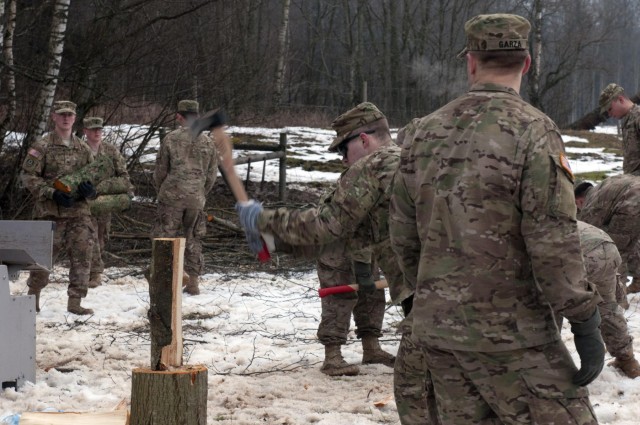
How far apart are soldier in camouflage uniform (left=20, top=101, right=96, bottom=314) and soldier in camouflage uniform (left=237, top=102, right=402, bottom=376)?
3.03 m

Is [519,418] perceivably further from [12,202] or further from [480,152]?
[12,202]

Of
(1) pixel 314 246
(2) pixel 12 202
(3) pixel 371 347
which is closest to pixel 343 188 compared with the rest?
(1) pixel 314 246

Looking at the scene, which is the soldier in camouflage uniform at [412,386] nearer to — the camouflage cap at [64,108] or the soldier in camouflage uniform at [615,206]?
the soldier in camouflage uniform at [615,206]

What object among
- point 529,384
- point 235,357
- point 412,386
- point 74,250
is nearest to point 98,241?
point 74,250

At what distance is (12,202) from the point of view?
1247 centimetres

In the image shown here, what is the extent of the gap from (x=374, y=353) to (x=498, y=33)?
4.01 m

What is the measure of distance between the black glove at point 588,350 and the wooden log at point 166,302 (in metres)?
2.10

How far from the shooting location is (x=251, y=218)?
374 cm

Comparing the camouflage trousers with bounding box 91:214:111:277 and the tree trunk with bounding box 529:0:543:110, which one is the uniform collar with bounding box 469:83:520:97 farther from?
the tree trunk with bounding box 529:0:543:110

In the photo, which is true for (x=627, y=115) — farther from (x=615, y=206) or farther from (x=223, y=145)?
(x=223, y=145)

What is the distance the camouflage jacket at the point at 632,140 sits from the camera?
30.2 ft

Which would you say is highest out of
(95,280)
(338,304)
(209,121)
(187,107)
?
(187,107)

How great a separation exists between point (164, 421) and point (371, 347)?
2.84 meters

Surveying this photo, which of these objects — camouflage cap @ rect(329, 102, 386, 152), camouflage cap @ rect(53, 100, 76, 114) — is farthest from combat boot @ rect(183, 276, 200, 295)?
camouflage cap @ rect(329, 102, 386, 152)
